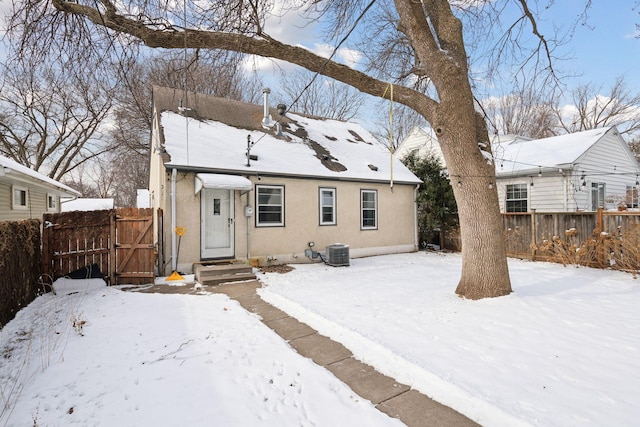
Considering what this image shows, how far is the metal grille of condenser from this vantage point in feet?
31.2

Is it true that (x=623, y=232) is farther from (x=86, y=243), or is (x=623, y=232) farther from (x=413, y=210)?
(x=86, y=243)

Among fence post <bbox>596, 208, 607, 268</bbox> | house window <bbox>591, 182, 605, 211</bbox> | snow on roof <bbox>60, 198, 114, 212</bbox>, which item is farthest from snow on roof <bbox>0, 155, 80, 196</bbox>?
house window <bbox>591, 182, 605, 211</bbox>

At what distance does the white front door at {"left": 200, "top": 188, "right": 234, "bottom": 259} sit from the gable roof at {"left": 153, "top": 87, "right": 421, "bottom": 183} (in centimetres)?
79

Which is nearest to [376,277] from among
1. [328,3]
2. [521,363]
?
[521,363]

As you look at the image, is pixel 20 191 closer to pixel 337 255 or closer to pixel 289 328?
pixel 337 255

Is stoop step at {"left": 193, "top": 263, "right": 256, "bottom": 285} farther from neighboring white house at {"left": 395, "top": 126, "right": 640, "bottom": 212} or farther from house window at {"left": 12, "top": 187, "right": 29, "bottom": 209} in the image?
neighboring white house at {"left": 395, "top": 126, "right": 640, "bottom": 212}

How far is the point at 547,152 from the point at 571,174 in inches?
77.9

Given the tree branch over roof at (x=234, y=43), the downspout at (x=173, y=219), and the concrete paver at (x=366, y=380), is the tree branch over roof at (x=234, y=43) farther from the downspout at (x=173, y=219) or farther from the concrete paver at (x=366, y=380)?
the concrete paver at (x=366, y=380)

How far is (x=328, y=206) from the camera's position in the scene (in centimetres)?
1081

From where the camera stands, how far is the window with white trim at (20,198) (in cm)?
1013

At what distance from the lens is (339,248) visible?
376 inches

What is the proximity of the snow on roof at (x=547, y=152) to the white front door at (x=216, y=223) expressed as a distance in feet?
33.8

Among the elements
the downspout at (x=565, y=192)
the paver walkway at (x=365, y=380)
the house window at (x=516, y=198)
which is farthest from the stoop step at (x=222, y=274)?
the downspout at (x=565, y=192)

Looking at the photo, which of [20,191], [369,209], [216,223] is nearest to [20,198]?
[20,191]
